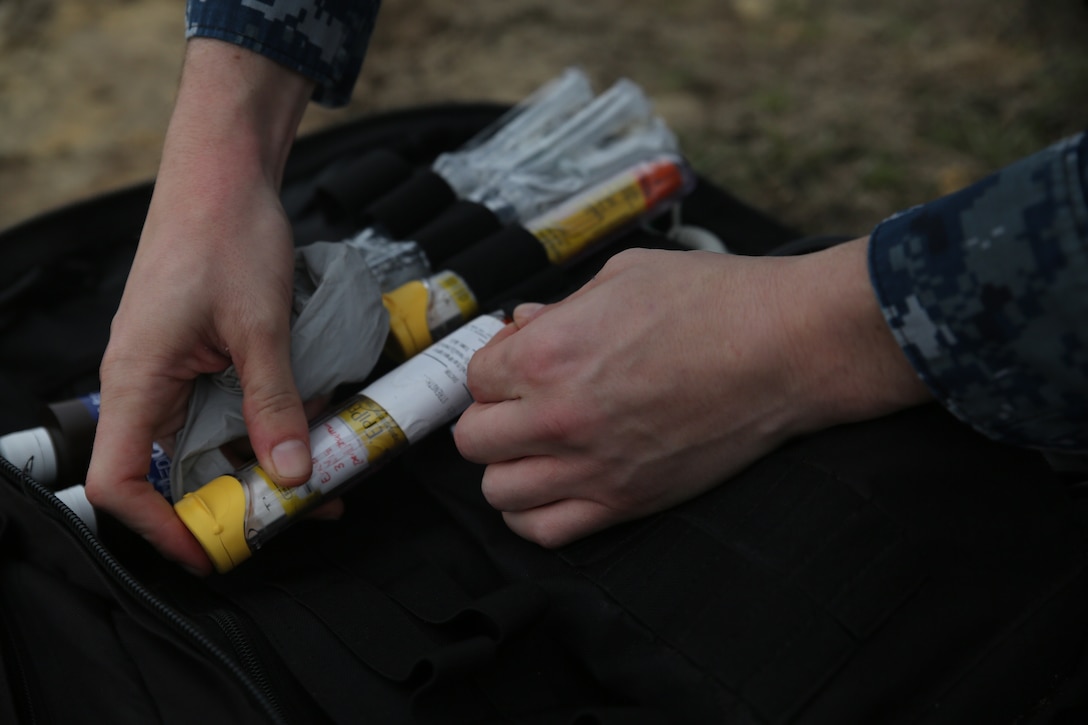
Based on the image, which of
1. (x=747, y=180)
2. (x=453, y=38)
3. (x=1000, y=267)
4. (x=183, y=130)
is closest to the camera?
(x=1000, y=267)

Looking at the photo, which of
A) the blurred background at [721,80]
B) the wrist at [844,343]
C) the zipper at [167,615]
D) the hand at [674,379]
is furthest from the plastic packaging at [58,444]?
the blurred background at [721,80]

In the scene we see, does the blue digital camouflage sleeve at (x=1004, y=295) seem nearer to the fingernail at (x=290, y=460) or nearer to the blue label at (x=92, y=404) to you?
the fingernail at (x=290, y=460)

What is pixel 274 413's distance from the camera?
0.91 m

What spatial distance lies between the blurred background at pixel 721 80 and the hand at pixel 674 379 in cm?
133

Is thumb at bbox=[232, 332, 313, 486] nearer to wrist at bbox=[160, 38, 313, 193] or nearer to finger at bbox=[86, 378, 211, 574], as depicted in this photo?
finger at bbox=[86, 378, 211, 574]

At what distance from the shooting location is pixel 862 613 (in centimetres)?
74

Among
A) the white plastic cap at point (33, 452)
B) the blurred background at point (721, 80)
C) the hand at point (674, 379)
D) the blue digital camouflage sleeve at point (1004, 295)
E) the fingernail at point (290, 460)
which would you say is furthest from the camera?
the blurred background at point (721, 80)

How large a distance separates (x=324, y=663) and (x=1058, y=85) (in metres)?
2.36

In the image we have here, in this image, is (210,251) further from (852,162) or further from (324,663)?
(852,162)

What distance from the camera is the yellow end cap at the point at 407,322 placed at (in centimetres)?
109

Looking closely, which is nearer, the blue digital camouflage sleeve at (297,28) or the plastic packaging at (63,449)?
the plastic packaging at (63,449)

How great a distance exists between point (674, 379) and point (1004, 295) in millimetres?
283

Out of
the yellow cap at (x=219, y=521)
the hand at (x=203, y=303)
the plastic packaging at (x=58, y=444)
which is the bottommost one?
the yellow cap at (x=219, y=521)

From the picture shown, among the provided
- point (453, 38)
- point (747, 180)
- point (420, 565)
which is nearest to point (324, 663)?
point (420, 565)
